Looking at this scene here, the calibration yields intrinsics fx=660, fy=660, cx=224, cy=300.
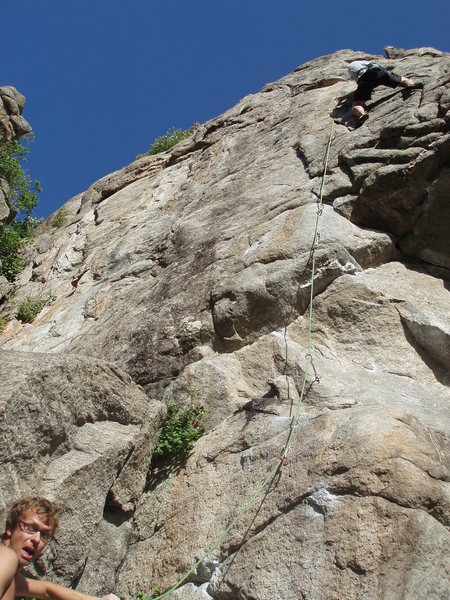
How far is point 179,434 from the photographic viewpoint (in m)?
7.64

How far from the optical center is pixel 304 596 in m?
5.20

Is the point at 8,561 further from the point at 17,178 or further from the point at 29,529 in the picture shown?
the point at 17,178

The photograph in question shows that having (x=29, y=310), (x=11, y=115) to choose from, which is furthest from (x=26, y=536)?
(x=11, y=115)

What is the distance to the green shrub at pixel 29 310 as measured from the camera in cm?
1336

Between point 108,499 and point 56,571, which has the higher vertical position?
point 108,499

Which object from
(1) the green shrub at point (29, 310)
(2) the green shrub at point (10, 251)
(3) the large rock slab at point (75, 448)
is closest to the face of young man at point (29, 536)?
(3) the large rock slab at point (75, 448)

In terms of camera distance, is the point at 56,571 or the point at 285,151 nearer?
the point at 56,571

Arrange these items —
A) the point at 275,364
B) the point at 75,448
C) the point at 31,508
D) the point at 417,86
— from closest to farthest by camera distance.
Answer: the point at 31,508 → the point at 75,448 → the point at 275,364 → the point at 417,86

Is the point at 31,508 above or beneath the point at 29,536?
above

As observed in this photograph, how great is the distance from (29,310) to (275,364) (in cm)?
704

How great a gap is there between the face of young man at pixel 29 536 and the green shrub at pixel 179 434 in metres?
3.11

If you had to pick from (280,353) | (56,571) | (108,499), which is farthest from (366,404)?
(56,571)

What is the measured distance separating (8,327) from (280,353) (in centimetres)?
727

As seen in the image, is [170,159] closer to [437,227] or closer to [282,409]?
[437,227]
